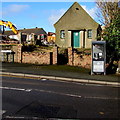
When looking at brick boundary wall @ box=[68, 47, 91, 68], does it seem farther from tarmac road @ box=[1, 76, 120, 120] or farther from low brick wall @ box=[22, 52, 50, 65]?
tarmac road @ box=[1, 76, 120, 120]

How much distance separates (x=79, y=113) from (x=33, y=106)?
154cm

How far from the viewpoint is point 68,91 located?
8164mm

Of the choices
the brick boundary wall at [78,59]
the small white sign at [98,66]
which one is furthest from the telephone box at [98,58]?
the brick boundary wall at [78,59]

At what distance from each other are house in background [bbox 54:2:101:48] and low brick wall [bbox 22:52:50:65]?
10.5 m

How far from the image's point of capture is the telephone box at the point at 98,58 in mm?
12539

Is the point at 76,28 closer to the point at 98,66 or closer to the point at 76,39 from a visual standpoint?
the point at 76,39

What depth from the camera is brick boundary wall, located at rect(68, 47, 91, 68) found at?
15291mm

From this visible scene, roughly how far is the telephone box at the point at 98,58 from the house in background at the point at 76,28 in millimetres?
12716

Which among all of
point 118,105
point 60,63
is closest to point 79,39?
point 60,63

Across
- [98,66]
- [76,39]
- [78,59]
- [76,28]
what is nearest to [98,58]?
[98,66]

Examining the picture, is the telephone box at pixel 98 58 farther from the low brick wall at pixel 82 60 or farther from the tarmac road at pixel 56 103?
the tarmac road at pixel 56 103

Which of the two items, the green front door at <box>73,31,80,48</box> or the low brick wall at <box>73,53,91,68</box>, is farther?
the green front door at <box>73,31,80,48</box>

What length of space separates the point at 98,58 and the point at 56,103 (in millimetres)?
6992

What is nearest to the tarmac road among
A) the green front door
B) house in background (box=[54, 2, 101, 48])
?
house in background (box=[54, 2, 101, 48])
